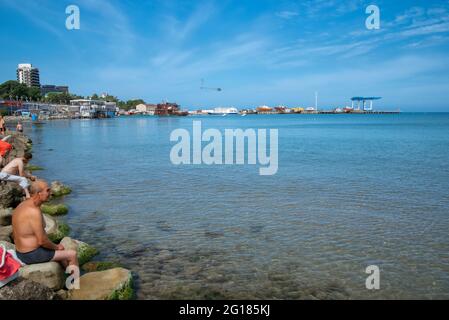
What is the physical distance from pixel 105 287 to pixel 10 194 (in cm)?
890

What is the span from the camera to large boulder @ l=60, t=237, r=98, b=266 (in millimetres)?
11445

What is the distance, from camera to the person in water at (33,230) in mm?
8359

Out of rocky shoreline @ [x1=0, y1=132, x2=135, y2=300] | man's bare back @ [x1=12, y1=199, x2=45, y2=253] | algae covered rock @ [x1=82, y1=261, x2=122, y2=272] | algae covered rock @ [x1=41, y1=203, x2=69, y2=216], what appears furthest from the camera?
algae covered rock @ [x1=41, y1=203, x2=69, y2=216]

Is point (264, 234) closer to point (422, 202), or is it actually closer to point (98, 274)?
point (98, 274)

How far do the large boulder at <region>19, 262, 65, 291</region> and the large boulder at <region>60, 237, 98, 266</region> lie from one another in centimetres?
→ 255

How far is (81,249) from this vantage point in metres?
11.9

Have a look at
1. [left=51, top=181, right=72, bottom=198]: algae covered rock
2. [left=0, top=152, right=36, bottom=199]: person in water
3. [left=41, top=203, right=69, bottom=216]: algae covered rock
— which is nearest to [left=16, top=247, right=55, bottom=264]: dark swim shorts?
[left=0, top=152, right=36, bottom=199]: person in water

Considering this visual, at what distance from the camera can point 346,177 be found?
1053 inches

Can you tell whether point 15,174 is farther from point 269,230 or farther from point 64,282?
point 269,230

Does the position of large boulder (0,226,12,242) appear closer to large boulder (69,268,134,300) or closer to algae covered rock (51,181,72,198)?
large boulder (69,268,134,300)

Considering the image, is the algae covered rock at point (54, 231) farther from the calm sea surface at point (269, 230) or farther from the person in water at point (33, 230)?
the person in water at point (33, 230)
